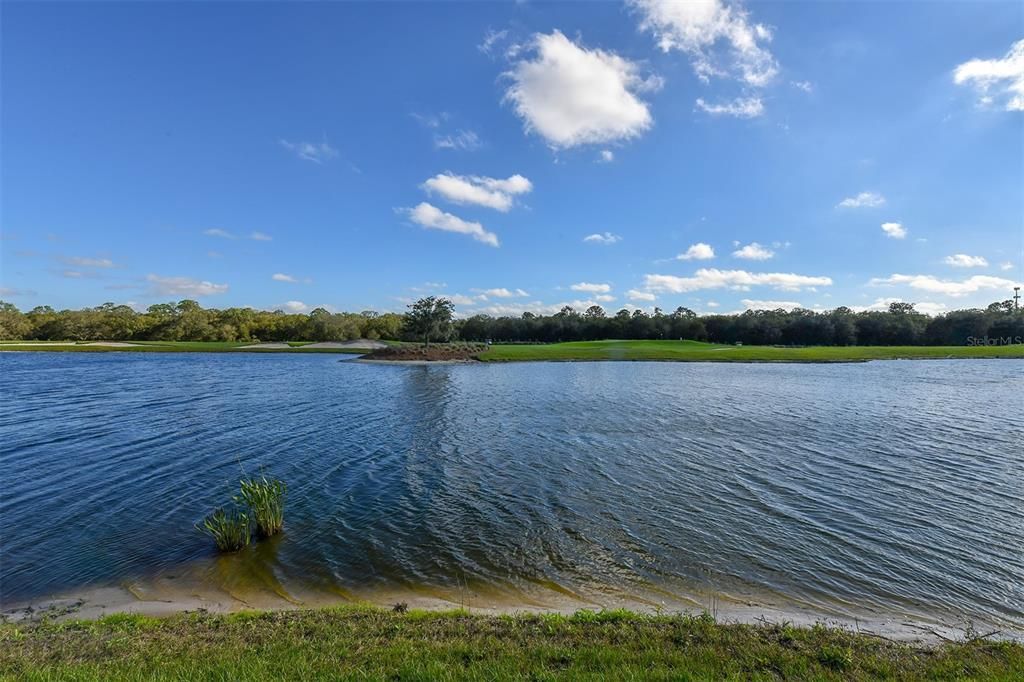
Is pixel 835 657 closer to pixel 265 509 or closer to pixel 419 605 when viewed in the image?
pixel 419 605

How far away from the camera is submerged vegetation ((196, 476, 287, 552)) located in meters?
8.49

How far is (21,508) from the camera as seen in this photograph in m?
10.2

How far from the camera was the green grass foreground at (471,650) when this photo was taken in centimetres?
439

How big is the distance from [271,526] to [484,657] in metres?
6.28

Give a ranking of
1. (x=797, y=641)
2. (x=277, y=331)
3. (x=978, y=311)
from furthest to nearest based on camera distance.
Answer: (x=277, y=331) < (x=978, y=311) < (x=797, y=641)

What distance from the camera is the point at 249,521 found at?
9.09m

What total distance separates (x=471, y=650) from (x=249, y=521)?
20.9 ft

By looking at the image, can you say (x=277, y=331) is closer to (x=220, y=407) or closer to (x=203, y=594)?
(x=220, y=407)

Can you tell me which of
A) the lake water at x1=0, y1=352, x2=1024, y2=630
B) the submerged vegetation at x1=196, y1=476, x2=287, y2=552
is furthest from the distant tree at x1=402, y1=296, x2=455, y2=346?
the submerged vegetation at x1=196, y1=476, x2=287, y2=552

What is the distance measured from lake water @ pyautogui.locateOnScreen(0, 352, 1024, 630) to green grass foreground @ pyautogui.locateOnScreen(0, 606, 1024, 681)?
143 cm

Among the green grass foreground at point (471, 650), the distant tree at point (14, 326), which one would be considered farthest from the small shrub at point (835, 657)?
the distant tree at point (14, 326)

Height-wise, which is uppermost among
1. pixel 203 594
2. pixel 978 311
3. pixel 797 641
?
pixel 978 311

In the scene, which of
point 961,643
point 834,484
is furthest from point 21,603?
point 834,484

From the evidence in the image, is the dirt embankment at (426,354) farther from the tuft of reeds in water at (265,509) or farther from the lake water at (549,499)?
the tuft of reeds in water at (265,509)
